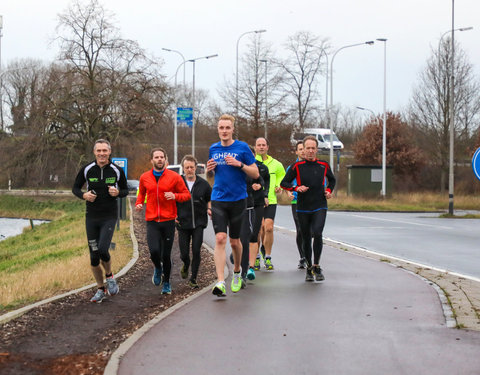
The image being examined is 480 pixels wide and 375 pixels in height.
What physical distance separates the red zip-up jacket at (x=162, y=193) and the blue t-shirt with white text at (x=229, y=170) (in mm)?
645

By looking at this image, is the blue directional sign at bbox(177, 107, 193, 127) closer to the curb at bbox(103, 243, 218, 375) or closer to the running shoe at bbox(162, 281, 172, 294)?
the running shoe at bbox(162, 281, 172, 294)

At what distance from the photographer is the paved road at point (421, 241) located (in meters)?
13.2

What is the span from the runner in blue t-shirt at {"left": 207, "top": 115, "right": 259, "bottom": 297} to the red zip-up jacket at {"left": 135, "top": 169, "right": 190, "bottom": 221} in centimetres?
56

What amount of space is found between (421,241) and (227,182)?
→ 10.1 metres

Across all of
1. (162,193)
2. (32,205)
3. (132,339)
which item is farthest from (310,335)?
(32,205)

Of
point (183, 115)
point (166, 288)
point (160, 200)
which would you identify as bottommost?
point (166, 288)

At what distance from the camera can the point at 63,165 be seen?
43344 millimetres

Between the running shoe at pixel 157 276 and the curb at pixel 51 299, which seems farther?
the running shoe at pixel 157 276

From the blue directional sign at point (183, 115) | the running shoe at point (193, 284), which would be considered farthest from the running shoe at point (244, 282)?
the blue directional sign at point (183, 115)

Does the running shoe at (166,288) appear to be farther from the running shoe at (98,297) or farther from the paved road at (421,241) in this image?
the paved road at (421,241)

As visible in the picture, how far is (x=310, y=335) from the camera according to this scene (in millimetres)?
6453

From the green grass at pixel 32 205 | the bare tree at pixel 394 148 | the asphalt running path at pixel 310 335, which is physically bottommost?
the green grass at pixel 32 205

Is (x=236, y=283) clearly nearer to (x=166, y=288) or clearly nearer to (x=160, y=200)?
(x=166, y=288)

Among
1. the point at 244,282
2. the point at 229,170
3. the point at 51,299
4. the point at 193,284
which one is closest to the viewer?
the point at 51,299
